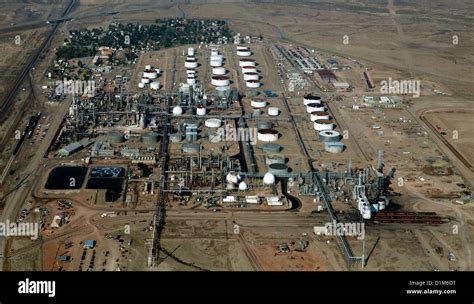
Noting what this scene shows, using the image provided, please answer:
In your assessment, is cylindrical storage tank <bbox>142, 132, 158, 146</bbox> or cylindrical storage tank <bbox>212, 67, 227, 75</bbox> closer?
cylindrical storage tank <bbox>142, 132, 158, 146</bbox>

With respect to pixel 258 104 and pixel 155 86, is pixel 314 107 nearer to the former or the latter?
pixel 258 104

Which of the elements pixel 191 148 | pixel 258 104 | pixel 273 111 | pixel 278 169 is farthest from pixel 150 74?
pixel 278 169

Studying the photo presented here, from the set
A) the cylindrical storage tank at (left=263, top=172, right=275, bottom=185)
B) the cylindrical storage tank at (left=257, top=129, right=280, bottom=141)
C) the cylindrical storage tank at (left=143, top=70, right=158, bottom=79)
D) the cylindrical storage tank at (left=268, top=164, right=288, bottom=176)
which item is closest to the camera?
the cylindrical storage tank at (left=263, top=172, right=275, bottom=185)

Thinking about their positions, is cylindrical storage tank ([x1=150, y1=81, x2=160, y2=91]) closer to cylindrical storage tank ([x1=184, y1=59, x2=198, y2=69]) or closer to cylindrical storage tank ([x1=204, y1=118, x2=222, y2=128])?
cylindrical storage tank ([x1=184, y1=59, x2=198, y2=69])

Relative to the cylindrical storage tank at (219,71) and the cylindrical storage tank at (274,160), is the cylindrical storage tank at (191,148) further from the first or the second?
the cylindrical storage tank at (219,71)

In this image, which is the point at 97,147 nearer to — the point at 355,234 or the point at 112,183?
the point at 112,183

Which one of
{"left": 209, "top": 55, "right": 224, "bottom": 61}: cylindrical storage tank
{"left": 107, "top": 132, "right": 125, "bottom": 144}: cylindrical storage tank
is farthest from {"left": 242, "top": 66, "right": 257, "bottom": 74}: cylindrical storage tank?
{"left": 107, "top": 132, "right": 125, "bottom": 144}: cylindrical storage tank
